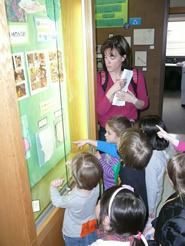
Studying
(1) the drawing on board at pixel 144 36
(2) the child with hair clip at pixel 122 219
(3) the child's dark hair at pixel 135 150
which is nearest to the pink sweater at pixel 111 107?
(3) the child's dark hair at pixel 135 150

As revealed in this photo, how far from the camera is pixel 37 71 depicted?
143 cm

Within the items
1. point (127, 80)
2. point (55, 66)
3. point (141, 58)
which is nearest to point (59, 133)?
point (55, 66)

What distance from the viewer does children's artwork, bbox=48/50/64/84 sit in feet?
5.05

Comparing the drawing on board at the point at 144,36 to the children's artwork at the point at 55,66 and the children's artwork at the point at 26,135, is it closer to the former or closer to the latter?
the children's artwork at the point at 55,66

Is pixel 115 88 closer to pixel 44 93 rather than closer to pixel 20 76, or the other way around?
pixel 44 93

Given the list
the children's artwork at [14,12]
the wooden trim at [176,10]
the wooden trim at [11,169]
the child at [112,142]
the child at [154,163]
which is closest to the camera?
the wooden trim at [11,169]

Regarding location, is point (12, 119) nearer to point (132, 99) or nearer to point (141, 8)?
point (132, 99)

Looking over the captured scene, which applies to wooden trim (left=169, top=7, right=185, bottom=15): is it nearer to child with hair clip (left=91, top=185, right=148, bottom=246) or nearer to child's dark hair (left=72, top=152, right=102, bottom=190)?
child's dark hair (left=72, top=152, right=102, bottom=190)

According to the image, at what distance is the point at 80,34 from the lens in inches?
67.5

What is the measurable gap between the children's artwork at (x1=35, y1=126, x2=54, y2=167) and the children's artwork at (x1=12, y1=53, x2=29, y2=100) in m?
0.30

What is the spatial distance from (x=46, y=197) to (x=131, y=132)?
2.31ft

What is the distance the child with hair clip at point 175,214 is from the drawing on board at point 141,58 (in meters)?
3.34

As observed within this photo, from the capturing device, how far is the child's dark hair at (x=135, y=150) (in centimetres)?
151

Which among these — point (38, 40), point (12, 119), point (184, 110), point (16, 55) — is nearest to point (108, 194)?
point (12, 119)
